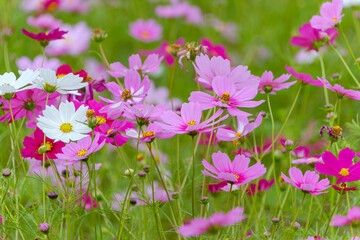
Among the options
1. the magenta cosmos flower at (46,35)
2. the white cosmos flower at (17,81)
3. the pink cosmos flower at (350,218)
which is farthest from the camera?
the magenta cosmos flower at (46,35)

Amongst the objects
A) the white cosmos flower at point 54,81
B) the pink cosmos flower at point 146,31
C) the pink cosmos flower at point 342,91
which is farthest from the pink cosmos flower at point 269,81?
the pink cosmos flower at point 146,31

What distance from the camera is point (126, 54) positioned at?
2.30m

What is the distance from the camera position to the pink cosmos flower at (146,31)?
2027 millimetres

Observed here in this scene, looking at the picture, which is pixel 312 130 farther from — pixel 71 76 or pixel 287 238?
pixel 71 76

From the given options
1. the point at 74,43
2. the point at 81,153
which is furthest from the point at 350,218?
the point at 74,43

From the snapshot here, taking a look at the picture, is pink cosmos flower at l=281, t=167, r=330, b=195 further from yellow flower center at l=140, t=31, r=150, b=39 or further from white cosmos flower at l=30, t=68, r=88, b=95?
yellow flower center at l=140, t=31, r=150, b=39

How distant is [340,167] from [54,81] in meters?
0.41

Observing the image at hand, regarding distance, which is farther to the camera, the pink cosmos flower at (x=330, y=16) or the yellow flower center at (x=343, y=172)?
the pink cosmos flower at (x=330, y=16)

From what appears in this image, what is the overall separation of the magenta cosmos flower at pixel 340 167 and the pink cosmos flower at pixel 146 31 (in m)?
1.39

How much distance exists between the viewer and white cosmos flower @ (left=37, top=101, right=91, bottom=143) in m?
0.68

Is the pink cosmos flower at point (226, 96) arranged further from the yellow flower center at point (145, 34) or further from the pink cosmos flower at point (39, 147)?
the yellow flower center at point (145, 34)

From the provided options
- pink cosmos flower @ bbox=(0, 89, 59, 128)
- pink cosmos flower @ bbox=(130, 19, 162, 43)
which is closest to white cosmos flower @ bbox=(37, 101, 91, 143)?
pink cosmos flower @ bbox=(0, 89, 59, 128)

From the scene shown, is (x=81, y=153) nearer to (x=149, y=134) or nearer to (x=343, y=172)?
(x=149, y=134)

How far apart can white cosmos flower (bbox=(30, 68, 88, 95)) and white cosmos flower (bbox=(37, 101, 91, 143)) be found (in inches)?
1.1
